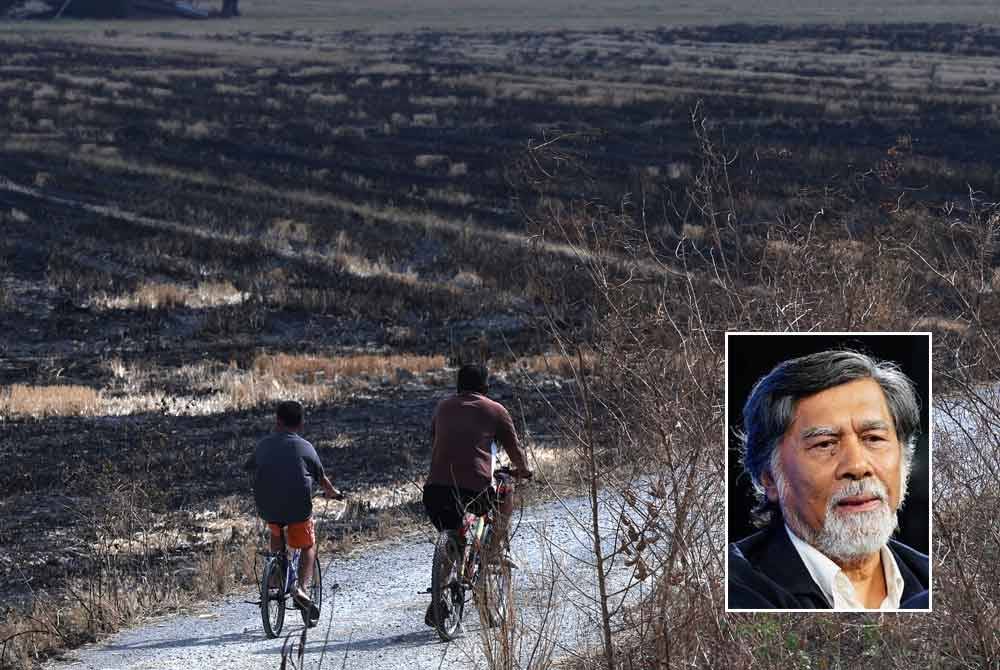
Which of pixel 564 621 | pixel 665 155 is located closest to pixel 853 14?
pixel 665 155

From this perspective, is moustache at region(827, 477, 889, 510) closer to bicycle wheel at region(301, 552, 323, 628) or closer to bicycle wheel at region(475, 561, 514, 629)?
bicycle wheel at region(475, 561, 514, 629)

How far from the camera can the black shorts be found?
28.2ft

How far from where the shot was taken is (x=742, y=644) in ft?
19.1

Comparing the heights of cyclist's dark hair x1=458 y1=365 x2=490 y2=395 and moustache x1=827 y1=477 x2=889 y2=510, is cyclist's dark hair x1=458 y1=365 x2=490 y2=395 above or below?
below

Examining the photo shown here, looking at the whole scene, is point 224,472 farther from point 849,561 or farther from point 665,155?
point 665,155

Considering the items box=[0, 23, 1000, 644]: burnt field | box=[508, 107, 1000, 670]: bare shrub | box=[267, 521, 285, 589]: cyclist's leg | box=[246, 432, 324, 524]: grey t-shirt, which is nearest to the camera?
box=[508, 107, 1000, 670]: bare shrub

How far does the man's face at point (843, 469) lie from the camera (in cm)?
413

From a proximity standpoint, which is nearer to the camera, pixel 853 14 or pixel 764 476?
pixel 764 476

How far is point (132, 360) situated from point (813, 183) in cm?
2160

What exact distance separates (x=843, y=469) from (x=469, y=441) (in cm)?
457

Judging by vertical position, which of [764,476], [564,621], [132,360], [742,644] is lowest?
[132,360]

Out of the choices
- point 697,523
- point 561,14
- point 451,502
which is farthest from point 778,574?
point 561,14

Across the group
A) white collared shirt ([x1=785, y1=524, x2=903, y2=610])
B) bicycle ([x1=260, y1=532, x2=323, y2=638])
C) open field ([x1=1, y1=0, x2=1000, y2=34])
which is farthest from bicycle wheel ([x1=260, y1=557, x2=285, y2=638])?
open field ([x1=1, y1=0, x2=1000, y2=34])

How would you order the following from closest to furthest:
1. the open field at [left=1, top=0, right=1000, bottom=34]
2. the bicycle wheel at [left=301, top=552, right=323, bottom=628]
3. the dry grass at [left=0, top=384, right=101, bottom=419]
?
the bicycle wheel at [left=301, top=552, right=323, bottom=628]
the dry grass at [left=0, top=384, right=101, bottom=419]
the open field at [left=1, top=0, right=1000, bottom=34]
